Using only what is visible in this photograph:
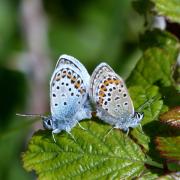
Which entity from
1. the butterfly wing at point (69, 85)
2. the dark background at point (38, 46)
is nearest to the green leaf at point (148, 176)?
the butterfly wing at point (69, 85)

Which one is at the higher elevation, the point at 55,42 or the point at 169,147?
the point at 169,147

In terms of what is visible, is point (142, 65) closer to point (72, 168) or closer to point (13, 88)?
point (72, 168)

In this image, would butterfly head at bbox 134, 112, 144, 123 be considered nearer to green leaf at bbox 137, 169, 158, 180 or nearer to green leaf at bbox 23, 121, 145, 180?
green leaf at bbox 23, 121, 145, 180

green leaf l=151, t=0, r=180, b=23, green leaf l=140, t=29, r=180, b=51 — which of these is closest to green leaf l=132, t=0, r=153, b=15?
green leaf l=140, t=29, r=180, b=51

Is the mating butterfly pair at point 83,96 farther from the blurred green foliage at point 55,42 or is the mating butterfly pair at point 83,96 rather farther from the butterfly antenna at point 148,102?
the blurred green foliage at point 55,42

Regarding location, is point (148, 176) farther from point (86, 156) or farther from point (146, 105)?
point (146, 105)

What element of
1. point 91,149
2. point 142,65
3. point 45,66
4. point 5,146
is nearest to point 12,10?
point 45,66

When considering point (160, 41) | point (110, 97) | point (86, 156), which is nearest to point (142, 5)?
point (160, 41)
